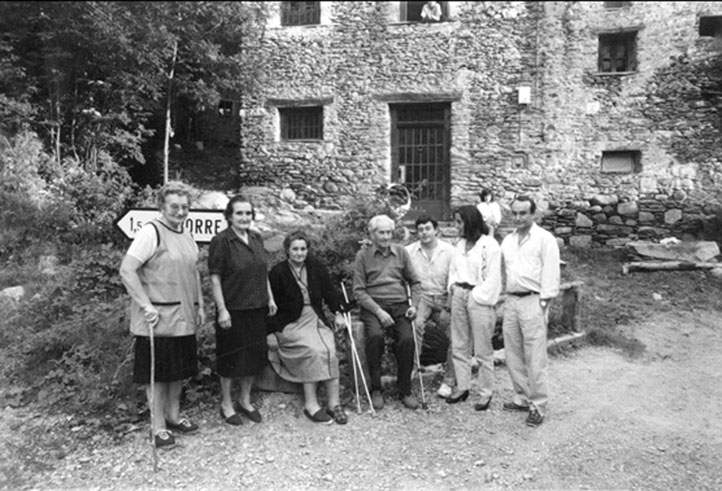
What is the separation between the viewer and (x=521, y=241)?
13.0 feet

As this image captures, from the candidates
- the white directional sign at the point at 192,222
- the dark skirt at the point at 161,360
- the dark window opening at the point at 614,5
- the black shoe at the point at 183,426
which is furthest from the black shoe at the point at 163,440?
the dark window opening at the point at 614,5

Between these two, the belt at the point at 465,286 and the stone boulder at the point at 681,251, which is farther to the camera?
the stone boulder at the point at 681,251

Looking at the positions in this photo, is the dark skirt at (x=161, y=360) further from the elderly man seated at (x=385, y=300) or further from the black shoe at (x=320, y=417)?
the elderly man seated at (x=385, y=300)

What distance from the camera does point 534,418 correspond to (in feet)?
12.4

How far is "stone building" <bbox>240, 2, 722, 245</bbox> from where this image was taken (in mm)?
9969

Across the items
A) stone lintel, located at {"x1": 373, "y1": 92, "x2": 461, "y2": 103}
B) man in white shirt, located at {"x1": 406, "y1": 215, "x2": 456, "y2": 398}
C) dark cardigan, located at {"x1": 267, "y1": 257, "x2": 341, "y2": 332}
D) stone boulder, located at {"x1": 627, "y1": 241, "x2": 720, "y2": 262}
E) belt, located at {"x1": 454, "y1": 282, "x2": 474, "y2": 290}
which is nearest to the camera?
dark cardigan, located at {"x1": 267, "y1": 257, "x2": 341, "y2": 332}

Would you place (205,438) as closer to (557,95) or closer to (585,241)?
(585,241)

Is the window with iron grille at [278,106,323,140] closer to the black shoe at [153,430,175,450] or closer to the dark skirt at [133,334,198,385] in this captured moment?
the dark skirt at [133,334,198,385]

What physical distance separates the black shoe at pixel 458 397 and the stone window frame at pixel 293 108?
809 centimetres

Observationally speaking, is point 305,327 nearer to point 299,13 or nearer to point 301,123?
point 301,123

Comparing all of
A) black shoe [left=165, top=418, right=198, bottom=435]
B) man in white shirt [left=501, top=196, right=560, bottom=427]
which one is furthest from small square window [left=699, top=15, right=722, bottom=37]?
black shoe [left=165, top=418, right=198, bottom=435]

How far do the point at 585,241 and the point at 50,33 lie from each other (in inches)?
402

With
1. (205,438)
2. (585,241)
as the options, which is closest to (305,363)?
(205,438)

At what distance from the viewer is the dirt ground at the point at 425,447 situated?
3121mm
